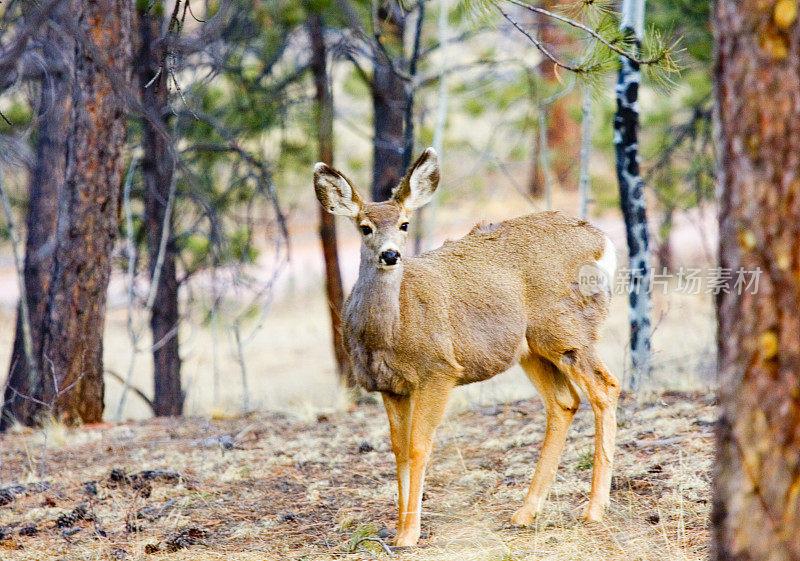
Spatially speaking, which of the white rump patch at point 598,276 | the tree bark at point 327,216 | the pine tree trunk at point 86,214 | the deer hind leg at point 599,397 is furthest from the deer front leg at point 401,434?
the tree bark at point 327,216

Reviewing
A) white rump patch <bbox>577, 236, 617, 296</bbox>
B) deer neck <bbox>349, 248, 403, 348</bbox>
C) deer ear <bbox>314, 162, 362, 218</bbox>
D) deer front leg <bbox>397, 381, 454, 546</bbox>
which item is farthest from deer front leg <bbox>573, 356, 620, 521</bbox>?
deer ear <bbox>314, 162, 362, 218</bbox>

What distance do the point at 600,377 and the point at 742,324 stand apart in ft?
8.18

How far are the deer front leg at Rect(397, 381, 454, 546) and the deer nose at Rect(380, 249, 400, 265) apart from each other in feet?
2.42

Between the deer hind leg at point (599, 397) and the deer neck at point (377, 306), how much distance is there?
3.71 ft

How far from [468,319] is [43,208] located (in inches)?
292

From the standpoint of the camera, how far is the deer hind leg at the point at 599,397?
16.9 ft

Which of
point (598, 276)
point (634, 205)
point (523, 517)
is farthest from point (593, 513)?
point (634, 205)

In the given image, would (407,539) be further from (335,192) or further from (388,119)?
(388,119)

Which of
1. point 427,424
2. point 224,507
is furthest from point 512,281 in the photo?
point 224,507

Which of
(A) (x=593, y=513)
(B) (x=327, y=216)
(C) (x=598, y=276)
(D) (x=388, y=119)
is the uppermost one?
(D) (x=388, y=119)

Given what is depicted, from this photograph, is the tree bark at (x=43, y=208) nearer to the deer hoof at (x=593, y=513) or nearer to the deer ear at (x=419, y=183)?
the deer ear at (x=419, y=183)

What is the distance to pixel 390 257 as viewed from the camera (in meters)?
4.89

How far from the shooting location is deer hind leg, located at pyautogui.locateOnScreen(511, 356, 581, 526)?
5.17 meters

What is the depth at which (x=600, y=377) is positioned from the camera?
5.38m
